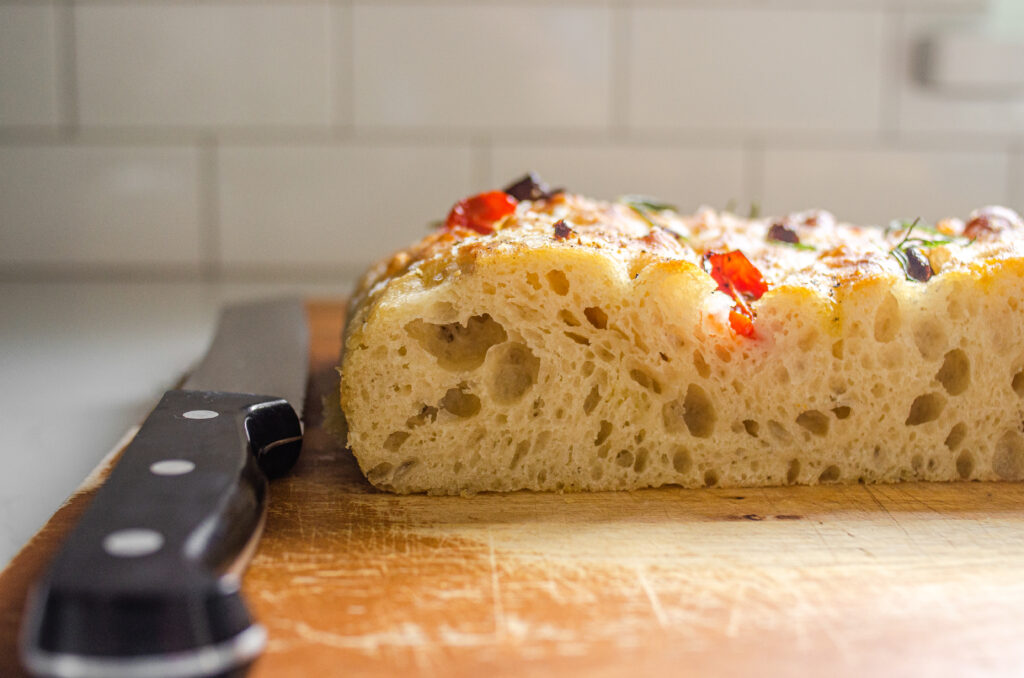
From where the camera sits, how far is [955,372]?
4.10 ft

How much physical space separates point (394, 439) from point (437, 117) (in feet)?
5.72

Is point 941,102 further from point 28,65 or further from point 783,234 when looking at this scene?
point 28,65

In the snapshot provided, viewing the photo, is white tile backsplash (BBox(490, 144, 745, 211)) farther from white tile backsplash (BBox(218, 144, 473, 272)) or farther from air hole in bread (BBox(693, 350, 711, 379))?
air hole in bread (BBox(693, 350, 711, 379))

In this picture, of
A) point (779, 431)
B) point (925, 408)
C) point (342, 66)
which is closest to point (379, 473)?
point (779, 431)

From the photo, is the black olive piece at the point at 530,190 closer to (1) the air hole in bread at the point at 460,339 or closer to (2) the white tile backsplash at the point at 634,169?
(1) the air hole in bread at the point at 460,339

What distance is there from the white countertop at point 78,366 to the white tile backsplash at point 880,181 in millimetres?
1337

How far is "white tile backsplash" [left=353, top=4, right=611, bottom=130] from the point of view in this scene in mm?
2695

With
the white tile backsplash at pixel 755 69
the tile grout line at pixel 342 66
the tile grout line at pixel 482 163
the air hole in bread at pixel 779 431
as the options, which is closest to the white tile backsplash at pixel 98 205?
the tile grout line at pixel 342 66

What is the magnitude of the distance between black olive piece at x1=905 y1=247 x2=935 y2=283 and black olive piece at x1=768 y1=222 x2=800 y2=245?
8.5 inches

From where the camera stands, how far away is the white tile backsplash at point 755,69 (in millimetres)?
2730

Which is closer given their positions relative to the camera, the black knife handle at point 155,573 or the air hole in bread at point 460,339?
the black knife handle at point 155,573

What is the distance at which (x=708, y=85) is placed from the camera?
9.09 ft

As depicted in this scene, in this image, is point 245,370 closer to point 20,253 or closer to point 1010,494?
point 1010,494

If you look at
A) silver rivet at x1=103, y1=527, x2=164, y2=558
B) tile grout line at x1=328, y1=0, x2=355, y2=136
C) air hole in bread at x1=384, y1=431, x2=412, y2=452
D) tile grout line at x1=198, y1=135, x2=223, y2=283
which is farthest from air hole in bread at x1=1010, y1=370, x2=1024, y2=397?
tile grout line at x1=198, y1=135, x2=223, y2=283
